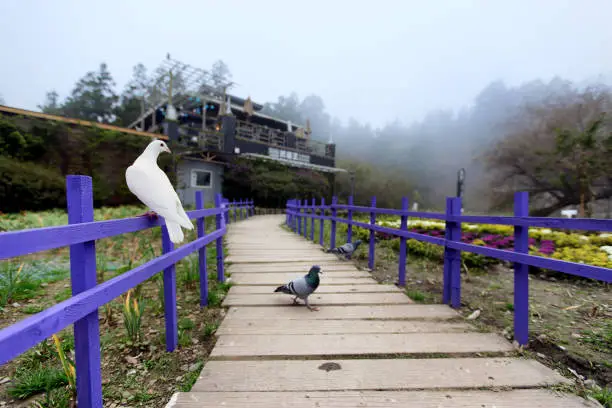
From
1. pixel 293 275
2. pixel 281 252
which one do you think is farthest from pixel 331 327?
pixel 281 252

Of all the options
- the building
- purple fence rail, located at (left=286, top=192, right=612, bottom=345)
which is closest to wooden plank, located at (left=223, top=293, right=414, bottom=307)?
purple fence rail, located at (left=286, top=192, right=612, bottom=345)

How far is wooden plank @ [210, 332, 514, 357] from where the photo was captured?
1.92m

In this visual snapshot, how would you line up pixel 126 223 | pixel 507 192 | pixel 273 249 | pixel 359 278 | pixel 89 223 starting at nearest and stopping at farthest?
pixel 89 223, pixel 126 223, pixel 359 278, pixel 273 249, pixel 507 192

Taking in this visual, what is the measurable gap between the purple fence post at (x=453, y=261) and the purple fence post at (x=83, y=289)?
105 inches

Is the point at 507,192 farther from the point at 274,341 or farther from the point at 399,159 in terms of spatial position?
the point at 399,159

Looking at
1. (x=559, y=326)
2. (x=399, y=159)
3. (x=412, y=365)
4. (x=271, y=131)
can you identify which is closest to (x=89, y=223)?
(x=412, y=365)

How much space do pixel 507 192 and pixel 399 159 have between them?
20817mm

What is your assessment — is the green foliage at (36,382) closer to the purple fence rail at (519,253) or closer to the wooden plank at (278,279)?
the wooden plank at (278,279)

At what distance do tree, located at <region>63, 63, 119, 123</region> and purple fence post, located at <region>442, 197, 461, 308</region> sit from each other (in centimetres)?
4026

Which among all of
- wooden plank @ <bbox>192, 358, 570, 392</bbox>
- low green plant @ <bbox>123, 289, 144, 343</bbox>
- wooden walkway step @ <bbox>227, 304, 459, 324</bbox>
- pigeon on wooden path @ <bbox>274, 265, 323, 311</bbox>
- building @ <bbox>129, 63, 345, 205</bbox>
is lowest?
wooden walkway step @ <bbox>227, 304, 459, 324</bbox>

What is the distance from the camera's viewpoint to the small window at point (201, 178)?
19.2 m

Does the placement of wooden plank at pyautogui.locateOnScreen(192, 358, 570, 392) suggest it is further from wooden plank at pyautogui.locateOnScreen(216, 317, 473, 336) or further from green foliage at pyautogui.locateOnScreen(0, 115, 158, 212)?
green foliage at pyautogui.locateOnScreen(0, 115, 158, 212)

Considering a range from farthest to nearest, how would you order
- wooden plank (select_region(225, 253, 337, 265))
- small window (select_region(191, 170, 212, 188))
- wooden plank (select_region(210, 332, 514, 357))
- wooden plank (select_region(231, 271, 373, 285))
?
small window (select_region(191, 170, 212, 188)), wooden plank (select_region(225, 253, 337, 265)), wooden plank (select_region(231, 271, 373, 285)), wooden plank (select_region(210, 332, 514, 357))

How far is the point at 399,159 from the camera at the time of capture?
1447 inches
